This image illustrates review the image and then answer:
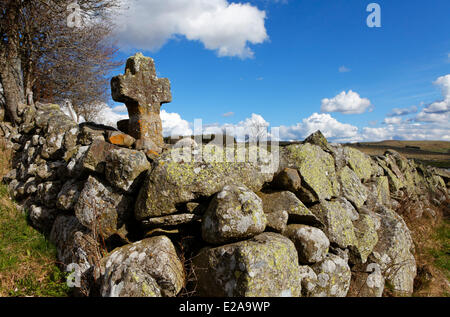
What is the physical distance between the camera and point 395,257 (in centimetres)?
668

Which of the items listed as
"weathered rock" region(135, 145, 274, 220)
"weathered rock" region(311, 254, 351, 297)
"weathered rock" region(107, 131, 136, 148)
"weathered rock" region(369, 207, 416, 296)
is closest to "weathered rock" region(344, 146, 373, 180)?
"weathered rock" region(369, 207, 416, 296)

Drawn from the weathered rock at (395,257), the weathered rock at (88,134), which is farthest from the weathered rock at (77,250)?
the weathered rock at (395,257)

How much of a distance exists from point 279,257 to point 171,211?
2057 millimetres

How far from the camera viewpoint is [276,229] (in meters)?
4.92

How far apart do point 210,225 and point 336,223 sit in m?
3.07

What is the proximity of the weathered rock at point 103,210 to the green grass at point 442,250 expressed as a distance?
940 cm

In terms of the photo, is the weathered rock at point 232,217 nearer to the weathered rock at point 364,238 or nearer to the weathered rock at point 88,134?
the weathered rock at point 364,238

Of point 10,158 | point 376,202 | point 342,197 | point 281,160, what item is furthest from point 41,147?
point 376,202

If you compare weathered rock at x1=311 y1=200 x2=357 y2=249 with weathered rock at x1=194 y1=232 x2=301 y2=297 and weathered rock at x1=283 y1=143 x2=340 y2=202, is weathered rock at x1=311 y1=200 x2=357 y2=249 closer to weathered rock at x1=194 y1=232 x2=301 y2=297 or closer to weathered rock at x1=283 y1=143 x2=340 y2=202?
weathered rock at x1=283 y1=143 x2=340 y2=202

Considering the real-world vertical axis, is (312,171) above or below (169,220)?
above

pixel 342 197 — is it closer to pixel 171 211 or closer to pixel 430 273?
pixel 430 273

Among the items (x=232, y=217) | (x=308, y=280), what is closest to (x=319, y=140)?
(x=308, y=280)

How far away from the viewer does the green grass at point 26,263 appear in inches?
199

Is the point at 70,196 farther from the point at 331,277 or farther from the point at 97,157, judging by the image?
the point at 331,277
